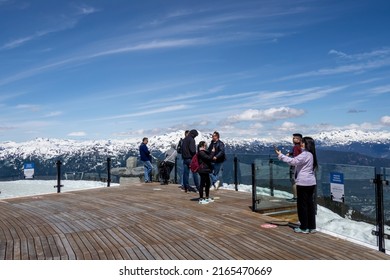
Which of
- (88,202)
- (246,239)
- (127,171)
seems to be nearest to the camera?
(246,239)

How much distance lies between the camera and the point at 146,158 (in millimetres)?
17094

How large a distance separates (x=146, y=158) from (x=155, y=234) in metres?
9.57

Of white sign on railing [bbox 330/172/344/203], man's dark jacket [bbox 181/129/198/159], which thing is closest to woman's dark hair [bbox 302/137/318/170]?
white sign on railing [bbox 330/172/344/203]

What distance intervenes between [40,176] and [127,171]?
4295 millimetres

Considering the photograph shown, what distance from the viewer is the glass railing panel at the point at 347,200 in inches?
299

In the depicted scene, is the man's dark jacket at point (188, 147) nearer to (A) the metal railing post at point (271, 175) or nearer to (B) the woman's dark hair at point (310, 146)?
(A) the metal railing post at point (271, 175)

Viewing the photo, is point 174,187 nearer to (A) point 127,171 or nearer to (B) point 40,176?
(A) point 127,171

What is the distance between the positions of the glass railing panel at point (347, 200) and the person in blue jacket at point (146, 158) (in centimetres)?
884

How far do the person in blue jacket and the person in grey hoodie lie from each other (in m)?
10.1

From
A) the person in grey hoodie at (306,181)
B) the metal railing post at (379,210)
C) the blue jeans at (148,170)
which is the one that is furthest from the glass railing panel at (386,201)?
the blue jeans at (148,170)

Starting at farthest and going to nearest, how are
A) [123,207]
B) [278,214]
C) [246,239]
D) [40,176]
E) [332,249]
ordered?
[40,176] → [123,207] → [278,214] → [246,239] → [332,249]

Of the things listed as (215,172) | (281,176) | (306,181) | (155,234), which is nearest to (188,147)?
(215,172)

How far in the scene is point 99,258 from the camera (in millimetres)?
6164
